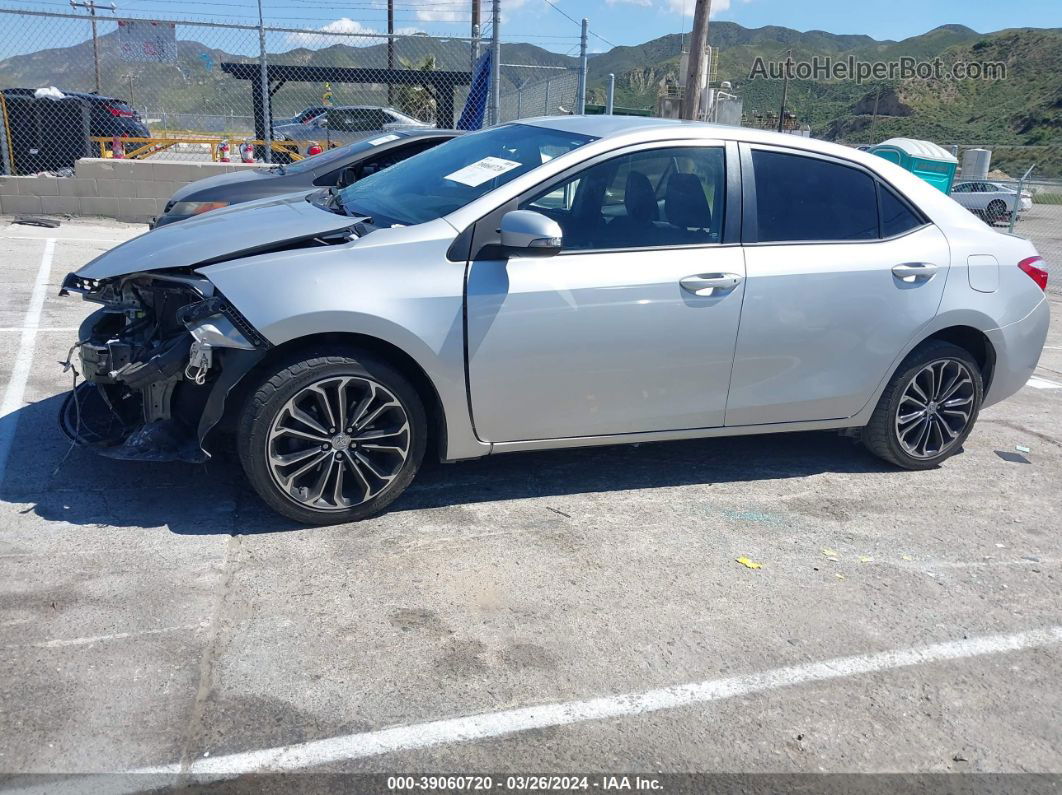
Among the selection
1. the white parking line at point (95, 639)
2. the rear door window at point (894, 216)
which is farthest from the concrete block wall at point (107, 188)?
the white parking line at point (95, 639)

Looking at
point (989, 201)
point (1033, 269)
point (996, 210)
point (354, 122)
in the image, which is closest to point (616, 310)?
point (1033, 269)

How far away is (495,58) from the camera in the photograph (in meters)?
11.7

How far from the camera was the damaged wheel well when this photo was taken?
3691 millimetres

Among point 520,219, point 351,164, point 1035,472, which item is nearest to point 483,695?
point 520,219

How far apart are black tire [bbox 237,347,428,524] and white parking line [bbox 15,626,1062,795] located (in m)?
1.36

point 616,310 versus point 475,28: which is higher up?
point 475,28

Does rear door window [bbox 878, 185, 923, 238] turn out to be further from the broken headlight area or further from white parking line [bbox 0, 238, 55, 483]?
white parking line [bbox 0, 238, 55, 483]

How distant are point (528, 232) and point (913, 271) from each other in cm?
215

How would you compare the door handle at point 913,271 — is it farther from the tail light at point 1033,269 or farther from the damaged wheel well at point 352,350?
the damaged wheel well at point 352,350

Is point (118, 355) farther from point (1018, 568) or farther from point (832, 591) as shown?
point (1018, 568)

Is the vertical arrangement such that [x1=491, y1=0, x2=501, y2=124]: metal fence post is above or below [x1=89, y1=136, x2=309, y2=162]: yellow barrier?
above

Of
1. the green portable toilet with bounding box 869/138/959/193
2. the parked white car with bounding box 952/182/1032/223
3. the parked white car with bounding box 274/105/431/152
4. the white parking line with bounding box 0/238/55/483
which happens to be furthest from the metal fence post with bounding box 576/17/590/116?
the parked white car with bounding box 952/182/1032/223

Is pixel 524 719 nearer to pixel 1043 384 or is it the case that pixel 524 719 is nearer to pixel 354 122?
pixel 1043 384

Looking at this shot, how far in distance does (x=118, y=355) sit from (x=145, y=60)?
34.7 ft
